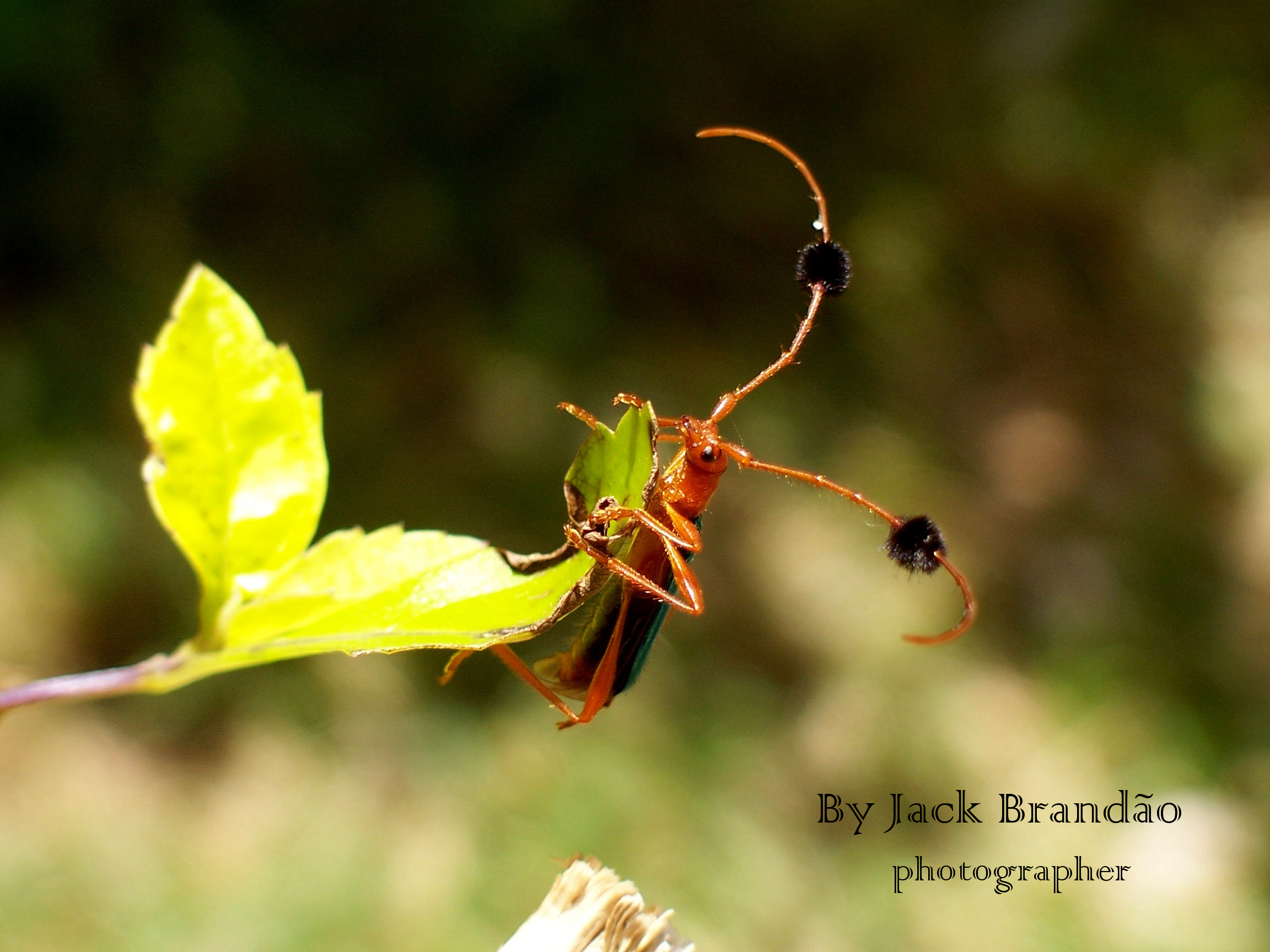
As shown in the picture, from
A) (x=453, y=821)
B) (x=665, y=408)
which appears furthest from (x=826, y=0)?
(x=453, y=821)

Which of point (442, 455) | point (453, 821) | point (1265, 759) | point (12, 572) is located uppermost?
point (442, 455)

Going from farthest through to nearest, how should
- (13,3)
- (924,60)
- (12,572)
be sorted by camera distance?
(924,60) < (12,572) < (13,3)

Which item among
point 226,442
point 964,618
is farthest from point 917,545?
point 226,442

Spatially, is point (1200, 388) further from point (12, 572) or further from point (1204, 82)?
point (12, 572)

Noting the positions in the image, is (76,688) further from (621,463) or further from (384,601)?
(621,463)

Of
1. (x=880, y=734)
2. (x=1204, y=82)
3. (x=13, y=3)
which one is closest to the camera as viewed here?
(x=13, y=3)

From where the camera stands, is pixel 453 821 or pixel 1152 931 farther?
pixel 1152 931

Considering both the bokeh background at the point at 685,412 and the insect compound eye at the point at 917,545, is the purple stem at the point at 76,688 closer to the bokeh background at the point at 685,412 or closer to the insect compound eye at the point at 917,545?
the insect compound eye at the point at 917,545

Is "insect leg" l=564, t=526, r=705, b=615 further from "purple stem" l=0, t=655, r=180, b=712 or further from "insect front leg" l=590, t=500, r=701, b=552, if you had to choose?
"purple stem" l=0, t=655, r=180, b=712
